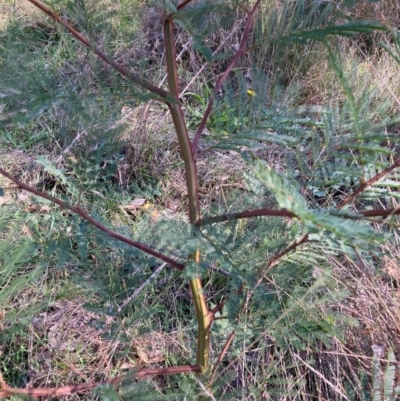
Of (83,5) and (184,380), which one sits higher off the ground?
(83,5)

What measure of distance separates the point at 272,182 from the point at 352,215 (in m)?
0.10

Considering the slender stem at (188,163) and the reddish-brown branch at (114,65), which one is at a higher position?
the reddish-brown branch at (114,65)

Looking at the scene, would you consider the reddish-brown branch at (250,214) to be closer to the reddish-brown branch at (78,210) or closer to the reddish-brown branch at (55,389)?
the reddish-brown branch at (78,210)

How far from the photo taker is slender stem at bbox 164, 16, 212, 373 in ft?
2.32

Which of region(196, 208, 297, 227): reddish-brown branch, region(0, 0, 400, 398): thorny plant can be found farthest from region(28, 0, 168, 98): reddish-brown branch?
region(196, 208, 297, 227): reddish-brown branch

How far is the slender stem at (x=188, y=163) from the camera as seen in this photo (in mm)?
706

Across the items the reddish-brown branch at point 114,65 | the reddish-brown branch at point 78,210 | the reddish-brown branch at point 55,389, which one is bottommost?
the reddish-brown branch at point 55,389

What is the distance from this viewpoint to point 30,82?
700mm

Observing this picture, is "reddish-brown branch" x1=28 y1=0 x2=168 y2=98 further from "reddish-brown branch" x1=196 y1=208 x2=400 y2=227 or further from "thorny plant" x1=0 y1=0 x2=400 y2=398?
"reddish-brown branch" x1=196 y1=208 x2=400 y2=227

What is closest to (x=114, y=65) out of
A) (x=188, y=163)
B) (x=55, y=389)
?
(x=188, y=163)

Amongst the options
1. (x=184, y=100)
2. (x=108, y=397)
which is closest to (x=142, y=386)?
(x=108, y=397)

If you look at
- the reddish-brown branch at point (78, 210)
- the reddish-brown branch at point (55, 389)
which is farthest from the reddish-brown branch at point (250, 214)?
the reddish-brown branch at point (55, 389)

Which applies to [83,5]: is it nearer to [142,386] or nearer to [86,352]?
[142,386]

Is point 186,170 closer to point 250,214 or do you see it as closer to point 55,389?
point 250,214
